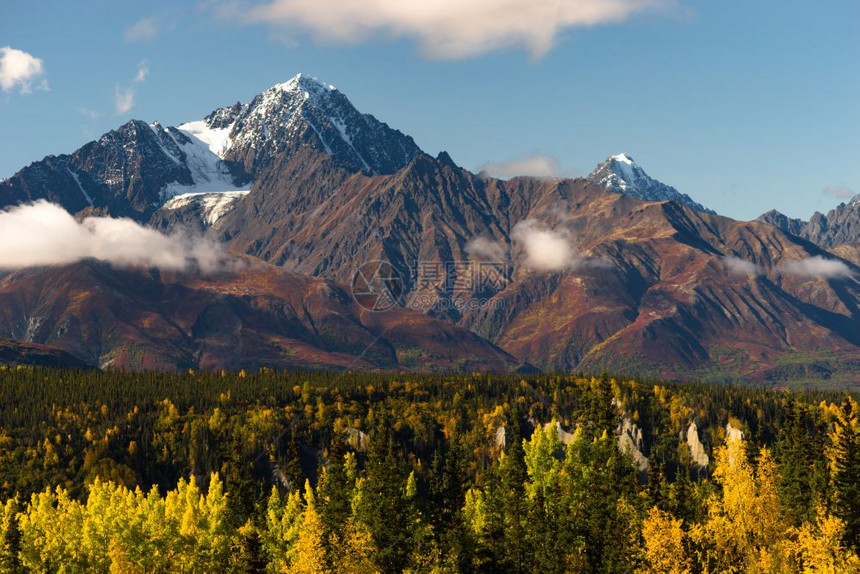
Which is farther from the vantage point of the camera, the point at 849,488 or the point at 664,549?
the point at 849,488

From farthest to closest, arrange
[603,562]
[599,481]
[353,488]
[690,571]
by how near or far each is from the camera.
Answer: [353,488]
[599,481]
[603,562]
[690,571]

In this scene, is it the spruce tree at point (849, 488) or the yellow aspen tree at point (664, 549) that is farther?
the spruce tree at point (849, 488)

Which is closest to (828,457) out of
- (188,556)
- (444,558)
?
(444,558)

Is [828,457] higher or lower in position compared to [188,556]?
higher

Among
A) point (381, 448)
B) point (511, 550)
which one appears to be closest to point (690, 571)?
point (511, 550)

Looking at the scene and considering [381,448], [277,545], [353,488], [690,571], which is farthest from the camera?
[353,488]

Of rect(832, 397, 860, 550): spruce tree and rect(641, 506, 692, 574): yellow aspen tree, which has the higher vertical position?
rect(832, 397, 860, 550): spruce tree

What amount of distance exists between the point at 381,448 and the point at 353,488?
14698 millimetres

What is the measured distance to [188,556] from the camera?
109875 millimetres

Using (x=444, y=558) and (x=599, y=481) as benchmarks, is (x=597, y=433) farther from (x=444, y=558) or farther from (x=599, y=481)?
(x=444, y=558)

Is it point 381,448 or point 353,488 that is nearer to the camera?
point 381,448

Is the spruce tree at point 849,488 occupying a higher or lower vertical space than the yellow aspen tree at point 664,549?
higher

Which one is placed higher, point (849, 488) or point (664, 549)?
point (849, 488)

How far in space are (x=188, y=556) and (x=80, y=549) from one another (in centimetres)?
1316
